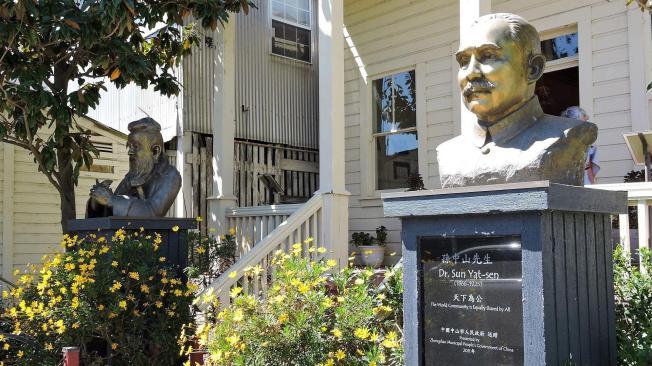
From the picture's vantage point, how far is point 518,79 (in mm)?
2801

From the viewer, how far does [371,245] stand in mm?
8719

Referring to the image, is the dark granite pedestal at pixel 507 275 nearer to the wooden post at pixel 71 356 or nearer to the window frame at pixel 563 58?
the wooden post at pixel 71 356

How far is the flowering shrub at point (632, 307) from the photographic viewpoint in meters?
2.93

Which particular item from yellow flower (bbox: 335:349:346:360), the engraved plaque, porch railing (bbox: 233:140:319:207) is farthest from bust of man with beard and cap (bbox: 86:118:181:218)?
porch railing (bbox: 233:140:319:207)

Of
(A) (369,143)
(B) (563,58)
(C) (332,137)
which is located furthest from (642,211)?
(A) (369,143)

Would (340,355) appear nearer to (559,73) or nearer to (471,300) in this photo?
(471,300)

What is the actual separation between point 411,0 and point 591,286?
679cm

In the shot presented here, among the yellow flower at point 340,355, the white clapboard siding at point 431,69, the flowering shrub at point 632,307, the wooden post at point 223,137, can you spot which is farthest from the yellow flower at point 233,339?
the white clapboard siding at point 431,69

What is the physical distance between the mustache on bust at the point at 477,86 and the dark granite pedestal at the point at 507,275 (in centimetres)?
50

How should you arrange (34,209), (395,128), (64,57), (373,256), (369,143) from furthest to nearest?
(369,143) < (395,128) < (373,256) < (34,209) < (64,57)

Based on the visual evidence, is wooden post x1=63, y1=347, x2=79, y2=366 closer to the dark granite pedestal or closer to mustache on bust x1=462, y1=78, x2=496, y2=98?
the dark granite pedestal

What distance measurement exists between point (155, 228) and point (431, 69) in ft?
16.7

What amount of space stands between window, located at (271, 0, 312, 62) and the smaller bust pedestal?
5.90 meters

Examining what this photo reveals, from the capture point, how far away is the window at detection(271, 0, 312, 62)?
1043 cm
